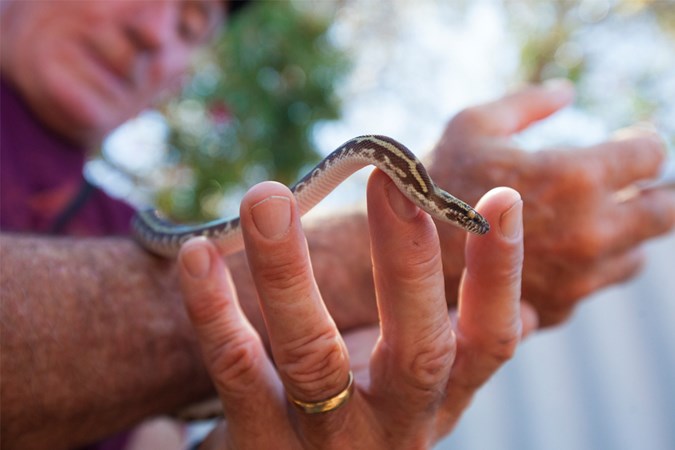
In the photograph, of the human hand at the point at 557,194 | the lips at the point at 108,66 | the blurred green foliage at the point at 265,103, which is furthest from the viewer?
the blurred green foliage at the point at 265,103

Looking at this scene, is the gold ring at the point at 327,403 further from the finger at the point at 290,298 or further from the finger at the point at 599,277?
the finger at the point at 599,277

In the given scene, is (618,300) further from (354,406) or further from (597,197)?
(354,406)

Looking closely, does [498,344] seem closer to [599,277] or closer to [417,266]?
[417,266]

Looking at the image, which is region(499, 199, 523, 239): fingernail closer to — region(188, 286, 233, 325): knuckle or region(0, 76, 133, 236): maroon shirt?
region(188, 286, 233, 325): knuckle

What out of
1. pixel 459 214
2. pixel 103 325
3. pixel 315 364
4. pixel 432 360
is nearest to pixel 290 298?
pixel 315 364

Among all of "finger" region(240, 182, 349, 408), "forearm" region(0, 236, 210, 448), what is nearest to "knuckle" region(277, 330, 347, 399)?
"finger" region(240, 182, 349, 408)

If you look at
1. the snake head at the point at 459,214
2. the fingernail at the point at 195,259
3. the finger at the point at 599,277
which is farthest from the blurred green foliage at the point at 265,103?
the snake head at the point at 459,214
